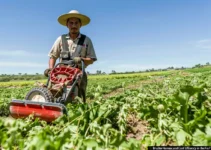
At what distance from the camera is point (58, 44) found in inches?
229

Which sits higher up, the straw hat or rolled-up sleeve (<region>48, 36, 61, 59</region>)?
the straw hat

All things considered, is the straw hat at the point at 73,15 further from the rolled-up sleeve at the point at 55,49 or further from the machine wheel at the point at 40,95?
the machine wheel at the point at 40,95

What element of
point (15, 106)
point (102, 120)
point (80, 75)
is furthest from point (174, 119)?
point (15, 106)

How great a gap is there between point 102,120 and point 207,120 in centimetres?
118

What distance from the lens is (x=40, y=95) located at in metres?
4.79

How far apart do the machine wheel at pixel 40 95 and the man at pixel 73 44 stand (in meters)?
1.06

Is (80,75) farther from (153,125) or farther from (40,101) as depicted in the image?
(153,125)

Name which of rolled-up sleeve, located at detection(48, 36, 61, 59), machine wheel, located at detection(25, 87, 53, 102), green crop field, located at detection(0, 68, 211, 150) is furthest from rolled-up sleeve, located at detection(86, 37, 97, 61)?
green crop field, located at detection(0, 68, 211, 150)

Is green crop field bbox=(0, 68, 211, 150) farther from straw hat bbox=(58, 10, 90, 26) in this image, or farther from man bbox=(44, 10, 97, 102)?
straw hat bbox=(58, 10, 90, 26)

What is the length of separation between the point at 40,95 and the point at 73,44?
1.38 metres

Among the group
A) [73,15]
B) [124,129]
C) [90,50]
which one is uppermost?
[73,15]

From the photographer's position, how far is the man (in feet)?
18.5

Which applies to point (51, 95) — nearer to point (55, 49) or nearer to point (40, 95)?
point (40, 95)

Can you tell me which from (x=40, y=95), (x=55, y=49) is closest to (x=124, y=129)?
(x=40, y=95)
